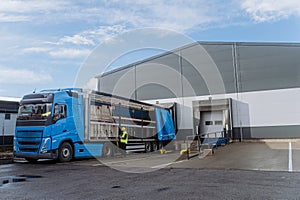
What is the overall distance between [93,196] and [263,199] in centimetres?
311

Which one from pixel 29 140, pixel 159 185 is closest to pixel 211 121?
pixel 29 140

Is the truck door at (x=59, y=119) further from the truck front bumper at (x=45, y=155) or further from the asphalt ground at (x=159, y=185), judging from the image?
the asphalt ground at (x=159, y=185)

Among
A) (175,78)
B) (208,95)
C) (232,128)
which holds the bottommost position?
(232,128)

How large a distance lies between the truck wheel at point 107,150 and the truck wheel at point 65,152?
1940 mm

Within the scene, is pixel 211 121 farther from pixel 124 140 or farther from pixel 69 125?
pixel 69 125

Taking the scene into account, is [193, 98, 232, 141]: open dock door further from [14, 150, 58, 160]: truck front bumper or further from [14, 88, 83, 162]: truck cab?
[14, 150, 58, 160]: truck front bumper

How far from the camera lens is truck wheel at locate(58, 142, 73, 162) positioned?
11984mm

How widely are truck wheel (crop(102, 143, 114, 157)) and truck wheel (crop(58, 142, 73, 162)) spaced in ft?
6.37

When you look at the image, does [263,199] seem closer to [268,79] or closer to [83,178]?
[83,178]

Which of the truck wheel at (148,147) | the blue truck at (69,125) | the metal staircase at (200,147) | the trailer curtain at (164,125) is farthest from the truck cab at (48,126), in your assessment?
the trailer curtain at (164,125)

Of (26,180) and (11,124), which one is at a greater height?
(11,124)

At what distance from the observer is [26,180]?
25.2ft

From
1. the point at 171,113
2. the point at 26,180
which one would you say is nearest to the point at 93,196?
the point at 26,180

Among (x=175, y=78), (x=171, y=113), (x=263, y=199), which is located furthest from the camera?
(x=175, y=78)
